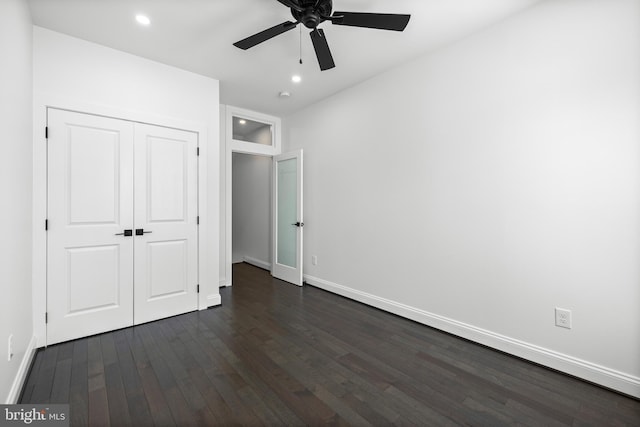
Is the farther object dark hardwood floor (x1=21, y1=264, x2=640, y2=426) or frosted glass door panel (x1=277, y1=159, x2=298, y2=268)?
frosted glass door panel (x1=277, y1=159, x2=298, y2=268)

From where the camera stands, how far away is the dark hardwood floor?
1.63 meters

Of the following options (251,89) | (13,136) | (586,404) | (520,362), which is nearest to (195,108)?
(251,89)

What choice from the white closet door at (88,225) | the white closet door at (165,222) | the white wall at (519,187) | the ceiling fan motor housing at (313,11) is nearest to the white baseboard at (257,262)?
the white closet door at (165,222)

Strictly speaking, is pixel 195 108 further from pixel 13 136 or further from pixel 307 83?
pixel 13 136

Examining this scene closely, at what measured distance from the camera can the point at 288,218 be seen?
4.57 m

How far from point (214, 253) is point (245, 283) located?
1.13 metres

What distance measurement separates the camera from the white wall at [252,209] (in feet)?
17.9

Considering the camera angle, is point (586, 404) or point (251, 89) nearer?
point (586, 404)

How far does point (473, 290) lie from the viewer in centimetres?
255

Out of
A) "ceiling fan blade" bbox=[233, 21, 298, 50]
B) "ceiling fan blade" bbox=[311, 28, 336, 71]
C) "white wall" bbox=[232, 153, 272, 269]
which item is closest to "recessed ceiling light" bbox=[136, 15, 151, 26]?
"ceiling fan blade" bbox=[233, 21, 298, 50]

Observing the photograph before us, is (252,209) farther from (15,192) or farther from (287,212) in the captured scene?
(15,192)

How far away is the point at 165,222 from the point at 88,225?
65cm

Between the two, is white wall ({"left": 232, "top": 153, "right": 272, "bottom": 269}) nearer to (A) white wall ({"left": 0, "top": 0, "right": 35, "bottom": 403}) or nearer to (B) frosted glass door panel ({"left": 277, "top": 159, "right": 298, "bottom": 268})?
(B) frosted glass door panel ({"left": 277, "top": 159, "right": 298, "bottom": 268})

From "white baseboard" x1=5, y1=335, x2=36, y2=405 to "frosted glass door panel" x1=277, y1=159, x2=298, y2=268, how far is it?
9.49 ft
